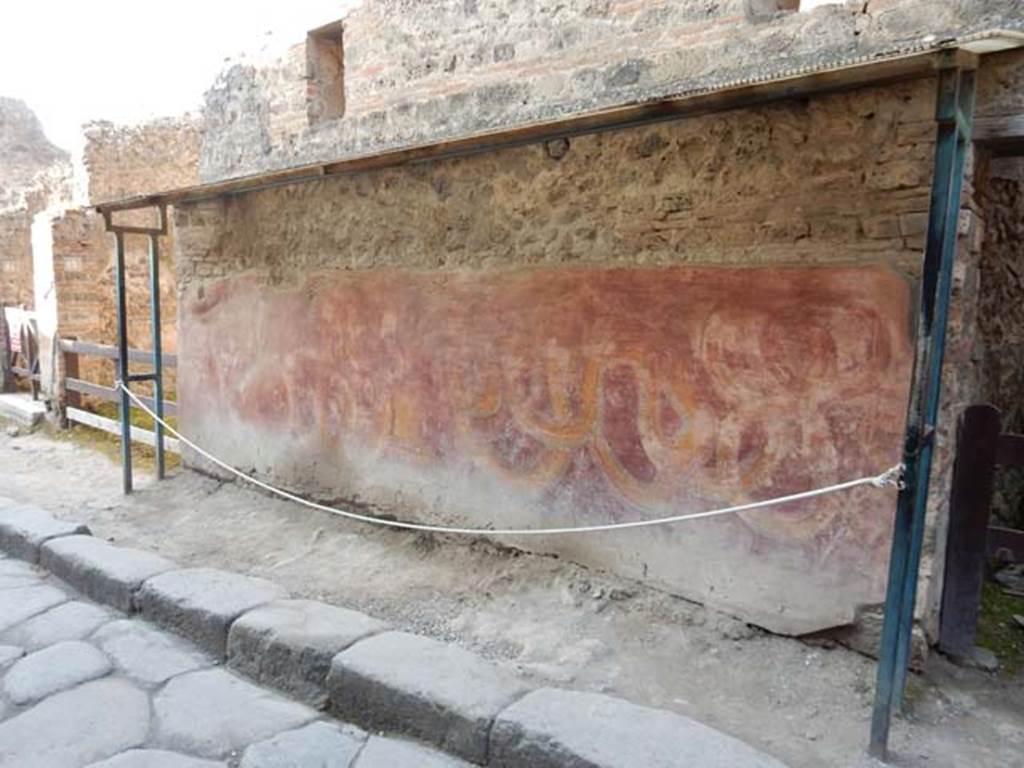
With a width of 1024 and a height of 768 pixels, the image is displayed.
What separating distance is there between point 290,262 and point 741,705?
4027mm

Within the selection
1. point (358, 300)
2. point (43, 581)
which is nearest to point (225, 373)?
point (358, 300)

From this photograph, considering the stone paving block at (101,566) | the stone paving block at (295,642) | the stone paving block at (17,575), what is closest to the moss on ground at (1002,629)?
the stone paving block at (295,642)

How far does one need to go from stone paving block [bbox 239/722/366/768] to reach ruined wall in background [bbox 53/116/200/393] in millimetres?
7372

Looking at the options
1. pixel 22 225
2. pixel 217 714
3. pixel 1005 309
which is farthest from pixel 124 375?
pixel 22 225

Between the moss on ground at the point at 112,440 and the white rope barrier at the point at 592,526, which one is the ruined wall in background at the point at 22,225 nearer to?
the moss on ground at the point at 112,440

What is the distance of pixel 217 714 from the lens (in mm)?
3053

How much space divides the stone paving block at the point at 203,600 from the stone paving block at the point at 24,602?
21.6 inches

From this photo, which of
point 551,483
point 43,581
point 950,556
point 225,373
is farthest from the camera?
point 225,373

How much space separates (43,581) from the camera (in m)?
4.39

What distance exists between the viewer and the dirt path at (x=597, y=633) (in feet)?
9.21

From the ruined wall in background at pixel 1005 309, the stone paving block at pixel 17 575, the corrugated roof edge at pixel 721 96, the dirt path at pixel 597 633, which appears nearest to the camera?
the corrugated roof edge at pixel 721 96

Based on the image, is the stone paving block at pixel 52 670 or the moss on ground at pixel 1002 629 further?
the moss on ground at pixel 1002 629

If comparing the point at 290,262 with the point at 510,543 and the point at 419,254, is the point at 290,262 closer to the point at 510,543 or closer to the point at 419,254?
the point at 419,254

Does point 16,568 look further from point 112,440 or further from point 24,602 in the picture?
point 112,440
